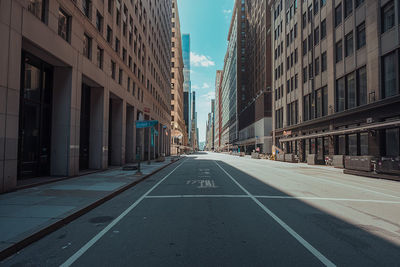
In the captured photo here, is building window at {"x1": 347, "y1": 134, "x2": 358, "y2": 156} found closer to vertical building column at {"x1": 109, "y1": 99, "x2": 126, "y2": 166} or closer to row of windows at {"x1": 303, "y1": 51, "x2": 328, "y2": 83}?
row of windows at {"x1": 303, "y1": 51, "x2": 328, "y2": 83}

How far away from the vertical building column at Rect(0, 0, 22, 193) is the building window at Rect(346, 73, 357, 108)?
27208 millimetres

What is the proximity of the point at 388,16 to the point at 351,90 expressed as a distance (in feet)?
23.9

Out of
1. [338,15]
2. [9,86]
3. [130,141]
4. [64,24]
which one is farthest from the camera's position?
[338,15]

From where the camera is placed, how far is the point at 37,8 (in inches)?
444

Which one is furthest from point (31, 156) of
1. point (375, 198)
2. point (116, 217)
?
point (375, 198)

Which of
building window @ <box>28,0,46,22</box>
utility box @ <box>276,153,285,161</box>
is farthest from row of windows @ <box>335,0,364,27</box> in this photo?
building window @ <box>28,0,46,22</box>

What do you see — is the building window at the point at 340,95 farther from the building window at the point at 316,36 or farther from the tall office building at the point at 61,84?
the tall office building at the point at 61,84

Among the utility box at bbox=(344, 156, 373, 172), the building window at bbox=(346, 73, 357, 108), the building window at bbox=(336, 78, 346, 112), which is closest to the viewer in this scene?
the utility box at bbox=(344, 156, 373, 172)

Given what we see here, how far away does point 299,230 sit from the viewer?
5.24 metres

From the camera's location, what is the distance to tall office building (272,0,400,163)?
20500 millimetres

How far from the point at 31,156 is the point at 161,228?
34.5ft

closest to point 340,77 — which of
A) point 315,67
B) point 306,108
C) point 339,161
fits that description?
point 315,67

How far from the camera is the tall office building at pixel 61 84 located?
9078 millimetres

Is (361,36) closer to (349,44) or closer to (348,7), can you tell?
(349,44)
